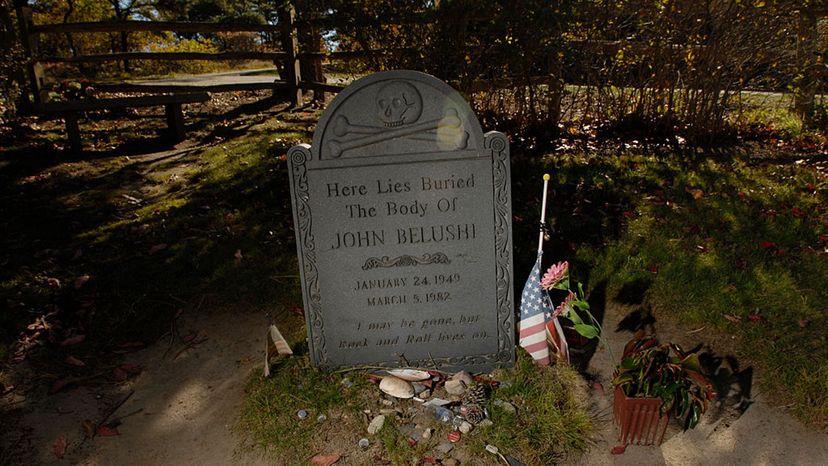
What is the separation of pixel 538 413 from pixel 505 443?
331 mm

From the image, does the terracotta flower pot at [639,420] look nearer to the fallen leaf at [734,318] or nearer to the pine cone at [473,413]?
the pine cone at [473,413]

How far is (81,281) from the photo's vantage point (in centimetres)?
513

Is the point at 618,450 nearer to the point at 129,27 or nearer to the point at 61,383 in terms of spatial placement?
the point at 61,383

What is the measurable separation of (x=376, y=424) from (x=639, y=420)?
1.51 metres

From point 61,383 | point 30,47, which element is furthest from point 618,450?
point 30,47

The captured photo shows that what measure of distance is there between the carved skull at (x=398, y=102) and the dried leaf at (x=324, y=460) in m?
1.95

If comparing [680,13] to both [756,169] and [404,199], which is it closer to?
[756,169]

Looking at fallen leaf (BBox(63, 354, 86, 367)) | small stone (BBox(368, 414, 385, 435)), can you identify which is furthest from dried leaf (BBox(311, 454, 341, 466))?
fallen leaf (BBox(63, 354, 86, 367))

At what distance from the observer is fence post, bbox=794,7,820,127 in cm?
773

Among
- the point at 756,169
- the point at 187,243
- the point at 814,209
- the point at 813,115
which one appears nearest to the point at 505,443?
the point at 187,243

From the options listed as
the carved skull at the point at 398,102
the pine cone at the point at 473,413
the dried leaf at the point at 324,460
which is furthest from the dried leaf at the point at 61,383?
the carved skull at the point at 398,102

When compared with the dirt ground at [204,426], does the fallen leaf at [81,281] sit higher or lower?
higher

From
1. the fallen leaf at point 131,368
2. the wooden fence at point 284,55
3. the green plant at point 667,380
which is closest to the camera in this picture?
the green plant at point 667,380

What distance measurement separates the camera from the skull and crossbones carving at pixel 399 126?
3.50 metres
